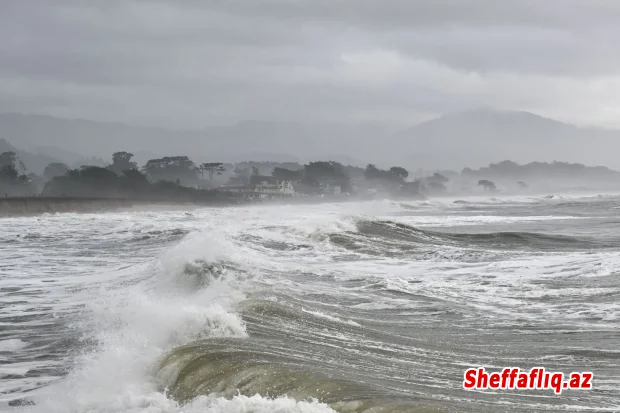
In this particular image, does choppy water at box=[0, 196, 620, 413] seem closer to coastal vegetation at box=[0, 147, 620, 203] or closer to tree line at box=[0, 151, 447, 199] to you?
coastal vegetation at box=[0, 147, 620, 203]

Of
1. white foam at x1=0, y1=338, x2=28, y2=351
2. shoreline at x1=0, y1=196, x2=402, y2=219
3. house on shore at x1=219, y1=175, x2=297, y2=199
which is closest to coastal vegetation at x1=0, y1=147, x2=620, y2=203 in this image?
house on shore at x1=219, y1=175, x2=297, y2=199

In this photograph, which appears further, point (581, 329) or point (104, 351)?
point (581, 329)

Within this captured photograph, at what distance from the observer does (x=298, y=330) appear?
10.1 metres

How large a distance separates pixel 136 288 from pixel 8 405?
7.89 meters

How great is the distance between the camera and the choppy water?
704 cm

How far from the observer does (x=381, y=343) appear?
376 inches

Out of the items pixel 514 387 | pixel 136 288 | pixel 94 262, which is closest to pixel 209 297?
pixel 136 288

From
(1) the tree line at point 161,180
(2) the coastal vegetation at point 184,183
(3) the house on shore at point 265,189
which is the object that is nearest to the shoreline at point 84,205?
(2) the coastal vegetation at point 184,183

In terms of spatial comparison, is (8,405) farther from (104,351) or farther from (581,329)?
(581,329)

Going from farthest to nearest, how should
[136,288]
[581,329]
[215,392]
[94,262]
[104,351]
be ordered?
[94,262], [136,288], [581,329], [104,351], [215,392]

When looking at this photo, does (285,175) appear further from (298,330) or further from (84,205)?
(298,330)

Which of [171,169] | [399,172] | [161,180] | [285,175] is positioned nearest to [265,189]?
[285,175]

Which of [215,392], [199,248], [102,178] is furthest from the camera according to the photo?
[102,178]

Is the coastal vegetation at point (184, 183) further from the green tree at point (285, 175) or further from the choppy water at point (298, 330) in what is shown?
the choppy water at point (298, 330)
